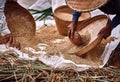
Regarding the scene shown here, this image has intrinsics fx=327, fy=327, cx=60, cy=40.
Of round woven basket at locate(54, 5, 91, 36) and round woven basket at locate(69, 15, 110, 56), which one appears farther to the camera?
round woven basket at locate(54, 5, 91, 36)

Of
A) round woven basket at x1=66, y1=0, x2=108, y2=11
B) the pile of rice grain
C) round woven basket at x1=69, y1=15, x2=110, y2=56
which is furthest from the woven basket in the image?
round woven basket at x1=66, y1=0, x2=108, y2=11

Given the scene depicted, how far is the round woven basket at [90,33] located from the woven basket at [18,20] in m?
0.42

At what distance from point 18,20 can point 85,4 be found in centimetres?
77

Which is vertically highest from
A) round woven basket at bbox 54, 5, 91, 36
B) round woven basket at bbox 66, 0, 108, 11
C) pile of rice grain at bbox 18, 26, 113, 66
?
round woven basket at bbox 66, 0, 108, 11

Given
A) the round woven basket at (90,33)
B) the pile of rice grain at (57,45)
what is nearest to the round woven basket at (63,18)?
the pile of rice grain at (57,45)

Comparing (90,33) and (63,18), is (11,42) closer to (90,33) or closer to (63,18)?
(90,33)

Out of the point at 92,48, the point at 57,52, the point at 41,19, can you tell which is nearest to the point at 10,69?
the point at 57,52

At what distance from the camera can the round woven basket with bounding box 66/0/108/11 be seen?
2016 mm

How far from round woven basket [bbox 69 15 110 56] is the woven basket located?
42 cm

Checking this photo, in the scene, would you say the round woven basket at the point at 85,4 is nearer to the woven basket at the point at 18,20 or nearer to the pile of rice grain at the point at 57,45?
the pile of rice grain at the point at 57,45

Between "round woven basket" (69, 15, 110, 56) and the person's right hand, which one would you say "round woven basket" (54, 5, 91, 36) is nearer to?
"round woven basket" (69, 15, 110, 56)

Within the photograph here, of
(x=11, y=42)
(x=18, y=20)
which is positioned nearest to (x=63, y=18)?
(x=18, y=20)

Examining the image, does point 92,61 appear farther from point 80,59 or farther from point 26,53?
point 26,53

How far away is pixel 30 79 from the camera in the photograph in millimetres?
1850
